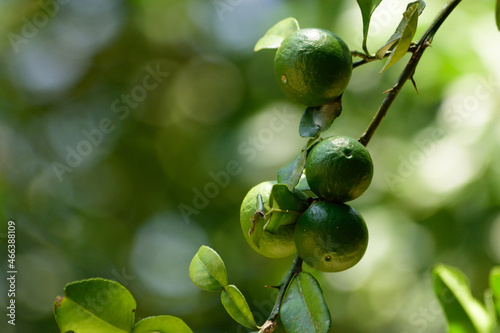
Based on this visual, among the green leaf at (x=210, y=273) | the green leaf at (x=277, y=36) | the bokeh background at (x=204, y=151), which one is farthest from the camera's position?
the bokeh background at (x=204, y=151)

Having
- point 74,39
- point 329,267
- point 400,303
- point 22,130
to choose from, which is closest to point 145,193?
point 22,130

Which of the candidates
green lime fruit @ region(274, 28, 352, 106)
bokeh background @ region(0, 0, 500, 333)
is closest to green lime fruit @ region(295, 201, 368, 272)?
green lime fruit @ region(274, 28, 352, 106)

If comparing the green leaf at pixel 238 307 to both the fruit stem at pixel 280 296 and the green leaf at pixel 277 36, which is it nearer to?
the fruit stem at pixel 280 296

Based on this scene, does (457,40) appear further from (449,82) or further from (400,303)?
(400,303)

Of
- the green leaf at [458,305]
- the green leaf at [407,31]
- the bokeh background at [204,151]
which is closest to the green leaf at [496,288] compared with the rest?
the green leaf at [458,305]

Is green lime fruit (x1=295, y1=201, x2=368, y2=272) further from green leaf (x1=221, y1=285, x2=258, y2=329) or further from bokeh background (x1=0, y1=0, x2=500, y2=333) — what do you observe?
bokeh background (x1=0, y1=0, x2=500, y2=333)
